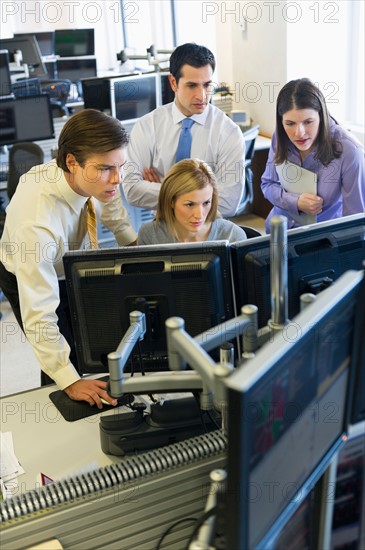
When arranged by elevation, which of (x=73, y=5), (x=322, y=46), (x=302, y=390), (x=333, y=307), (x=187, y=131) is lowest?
(x=302, y=390)

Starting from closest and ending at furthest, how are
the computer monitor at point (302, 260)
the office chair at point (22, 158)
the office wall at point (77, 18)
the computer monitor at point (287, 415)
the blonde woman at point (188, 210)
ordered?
1. the computer monitor at point (287, 415)
2. the computer monitor at point (302, 260)
3. the blonde woman at point (188, 210)
4. the office chair at point (22, 158)
5. the office wall at point (77, 18)

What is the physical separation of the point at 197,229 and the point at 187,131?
788 mm

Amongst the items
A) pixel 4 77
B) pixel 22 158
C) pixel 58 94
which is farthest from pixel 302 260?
pixel 58 94

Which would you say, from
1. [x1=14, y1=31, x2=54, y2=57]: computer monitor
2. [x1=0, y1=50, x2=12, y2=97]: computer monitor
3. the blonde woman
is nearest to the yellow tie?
the blonde woman

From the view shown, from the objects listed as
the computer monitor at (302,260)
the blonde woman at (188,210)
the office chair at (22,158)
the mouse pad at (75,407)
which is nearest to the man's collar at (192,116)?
the blonde woman at (188,210)

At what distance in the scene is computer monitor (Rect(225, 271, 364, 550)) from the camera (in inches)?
33.5

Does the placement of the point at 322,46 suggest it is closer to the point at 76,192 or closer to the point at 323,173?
the point at 323,173

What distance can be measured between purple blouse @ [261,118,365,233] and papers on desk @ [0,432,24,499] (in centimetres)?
113

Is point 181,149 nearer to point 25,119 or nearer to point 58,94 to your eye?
point 25,119

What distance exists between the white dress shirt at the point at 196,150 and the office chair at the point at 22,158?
1.47 meters

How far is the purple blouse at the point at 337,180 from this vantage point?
2.32 metres

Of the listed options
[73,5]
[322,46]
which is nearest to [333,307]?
[322,46]

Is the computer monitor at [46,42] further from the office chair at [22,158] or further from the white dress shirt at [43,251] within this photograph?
the white dress shirt at [43,251]

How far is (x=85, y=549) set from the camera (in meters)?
1.14
